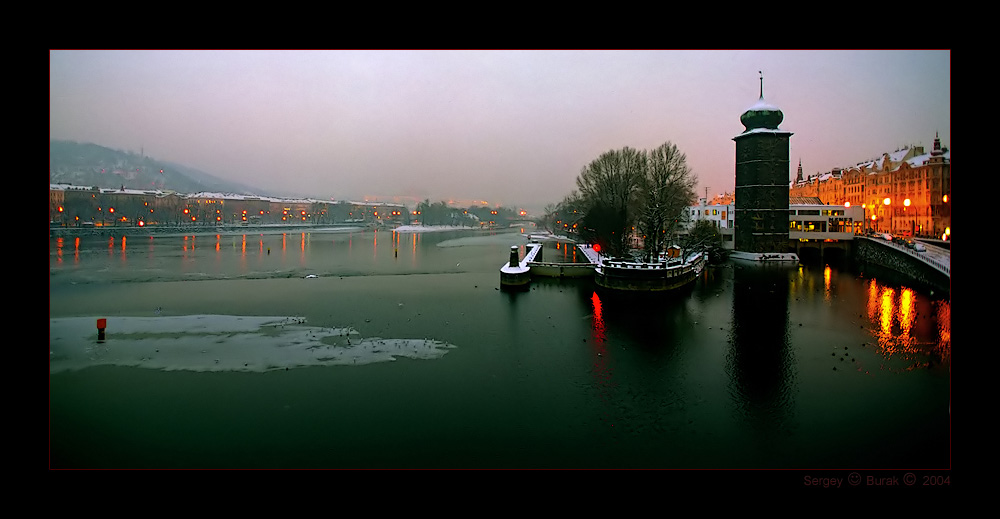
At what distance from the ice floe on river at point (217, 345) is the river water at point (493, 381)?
0.22 ft

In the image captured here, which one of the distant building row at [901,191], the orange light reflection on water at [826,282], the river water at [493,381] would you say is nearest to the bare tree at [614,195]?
the orange light reflection on water at [826,282]

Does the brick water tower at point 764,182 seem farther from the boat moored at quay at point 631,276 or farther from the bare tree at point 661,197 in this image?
the boat moored at quay at point 631,276

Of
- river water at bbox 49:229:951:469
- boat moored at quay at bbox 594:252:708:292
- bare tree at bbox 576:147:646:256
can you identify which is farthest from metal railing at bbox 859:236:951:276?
bare tree at bbox 576:147:646:256

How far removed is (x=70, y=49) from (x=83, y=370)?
8.41 metres

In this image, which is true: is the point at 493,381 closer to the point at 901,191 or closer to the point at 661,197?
the point at 661,197

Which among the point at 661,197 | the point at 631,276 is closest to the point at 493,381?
the point at 631,276

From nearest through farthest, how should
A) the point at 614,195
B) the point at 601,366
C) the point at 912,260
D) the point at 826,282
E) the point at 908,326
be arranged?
1. the point at 601,366
2. the point at 908,326
3. the point at 912,260
4. the point at 826,282
5. the point at 614,195

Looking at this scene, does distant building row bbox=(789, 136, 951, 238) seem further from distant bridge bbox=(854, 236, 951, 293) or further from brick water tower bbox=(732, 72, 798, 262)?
brick water tower bbox=(732, 72, 798, 262)

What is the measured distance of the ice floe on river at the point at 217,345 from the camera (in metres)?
10.6

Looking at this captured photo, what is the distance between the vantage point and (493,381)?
10016mm

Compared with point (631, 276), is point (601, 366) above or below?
below

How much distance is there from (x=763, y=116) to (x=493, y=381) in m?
33.4

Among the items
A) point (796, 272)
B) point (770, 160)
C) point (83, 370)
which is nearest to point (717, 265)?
point (796, 272)
